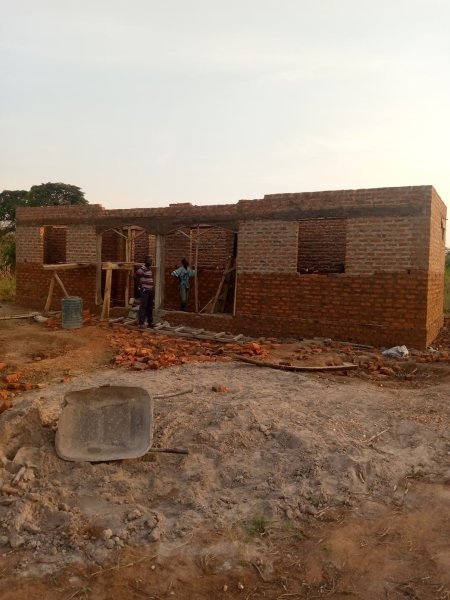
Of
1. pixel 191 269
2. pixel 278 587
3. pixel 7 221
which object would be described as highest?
pixel 7 221

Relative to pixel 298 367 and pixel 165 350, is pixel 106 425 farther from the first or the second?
pixel 165 350

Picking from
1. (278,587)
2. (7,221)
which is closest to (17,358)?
(278,587)

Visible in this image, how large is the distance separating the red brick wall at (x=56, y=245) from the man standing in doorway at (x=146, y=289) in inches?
183

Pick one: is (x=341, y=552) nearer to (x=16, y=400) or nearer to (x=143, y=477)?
(x=143, y=477)

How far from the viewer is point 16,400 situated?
5.68 metres

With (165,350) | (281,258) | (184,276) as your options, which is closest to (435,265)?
(281,258)

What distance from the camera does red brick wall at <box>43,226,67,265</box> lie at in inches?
569

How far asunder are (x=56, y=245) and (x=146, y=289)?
5205 mm

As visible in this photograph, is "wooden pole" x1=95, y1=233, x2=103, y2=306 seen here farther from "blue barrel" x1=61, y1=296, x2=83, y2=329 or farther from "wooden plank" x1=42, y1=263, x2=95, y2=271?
"blue barrel" x1=61, y1=296, x2=83, y2=329

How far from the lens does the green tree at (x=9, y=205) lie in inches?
1150

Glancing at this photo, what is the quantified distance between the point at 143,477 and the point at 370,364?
5042 mm

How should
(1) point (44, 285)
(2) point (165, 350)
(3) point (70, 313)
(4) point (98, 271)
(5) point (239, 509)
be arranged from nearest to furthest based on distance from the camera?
1. (5) point (239, 509)
2. (2) point (165, 350)
3. (3) point (70, 313)
4. (4) point (98, 271)
5. (1) point (44, 285)

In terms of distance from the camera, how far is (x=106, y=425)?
4.27m

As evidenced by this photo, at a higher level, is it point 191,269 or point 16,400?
point 191,269
